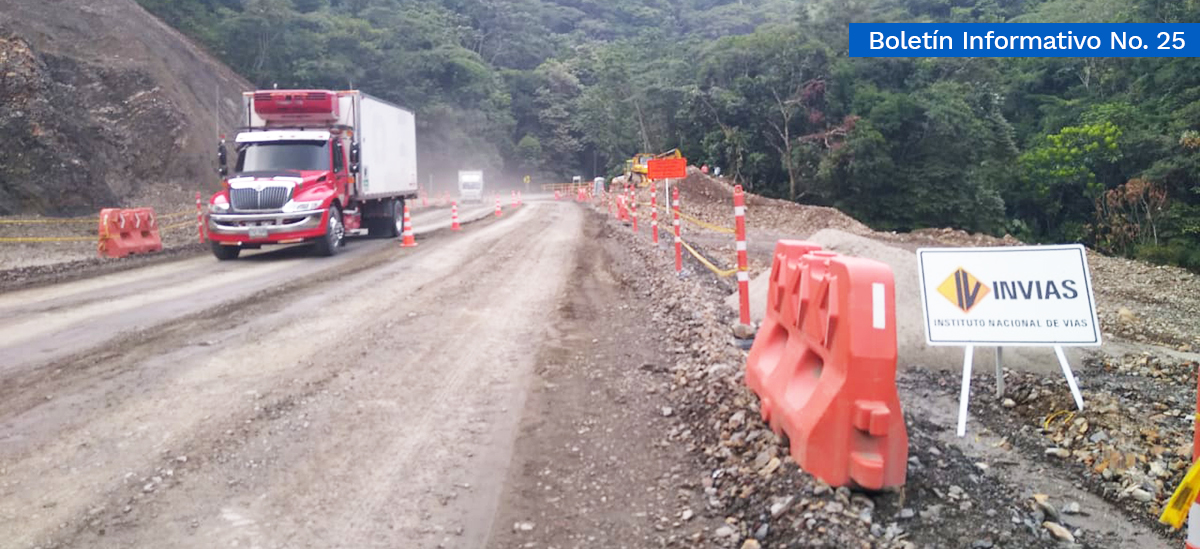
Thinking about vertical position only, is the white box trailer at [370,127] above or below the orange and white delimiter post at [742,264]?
above

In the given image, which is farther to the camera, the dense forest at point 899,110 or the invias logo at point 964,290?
the dense forest at point 899,110

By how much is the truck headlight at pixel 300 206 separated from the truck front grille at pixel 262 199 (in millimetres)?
105

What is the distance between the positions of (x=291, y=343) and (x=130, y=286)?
577cm

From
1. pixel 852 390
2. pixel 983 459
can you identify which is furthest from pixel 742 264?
pixel 852 390

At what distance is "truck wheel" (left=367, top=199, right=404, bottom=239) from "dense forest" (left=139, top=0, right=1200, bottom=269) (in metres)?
26.6

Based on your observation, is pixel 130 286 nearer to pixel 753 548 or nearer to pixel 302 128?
pixel 302 128

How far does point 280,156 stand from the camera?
664 inches

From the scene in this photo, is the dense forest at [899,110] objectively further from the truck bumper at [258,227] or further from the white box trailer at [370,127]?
the truck bumper at [258,227]

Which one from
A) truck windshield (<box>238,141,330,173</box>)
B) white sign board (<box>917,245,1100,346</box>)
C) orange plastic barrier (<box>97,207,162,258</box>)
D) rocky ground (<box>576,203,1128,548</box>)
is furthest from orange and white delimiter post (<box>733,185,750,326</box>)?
orange plastic barrier (<box>97,207,162,258</box>)

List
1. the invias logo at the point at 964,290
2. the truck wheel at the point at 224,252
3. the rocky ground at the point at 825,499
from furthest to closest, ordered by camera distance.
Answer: the truck wheel at the point at 224,252
the invias logo at the point at 964,290
the rocky ground at the point at 825,499

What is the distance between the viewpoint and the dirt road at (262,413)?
4.35 m

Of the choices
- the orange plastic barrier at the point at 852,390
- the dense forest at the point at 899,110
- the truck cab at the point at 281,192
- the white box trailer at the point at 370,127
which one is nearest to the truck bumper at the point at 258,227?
the truck cab at the point at 281,192

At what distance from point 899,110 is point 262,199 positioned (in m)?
35.2

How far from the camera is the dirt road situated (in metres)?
4.35
